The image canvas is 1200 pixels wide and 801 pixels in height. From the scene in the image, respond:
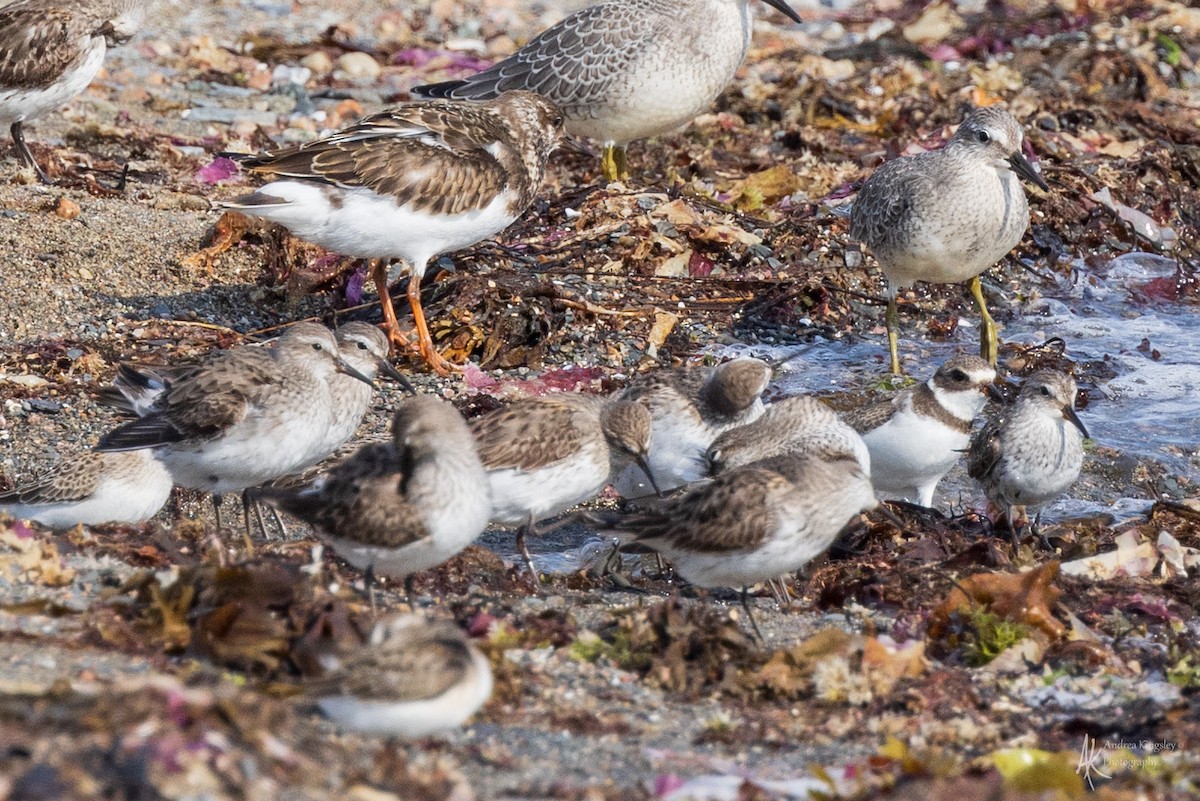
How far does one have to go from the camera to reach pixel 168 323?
927 centimetres

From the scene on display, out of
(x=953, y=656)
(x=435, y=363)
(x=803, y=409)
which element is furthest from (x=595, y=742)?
(x=435, y=363)

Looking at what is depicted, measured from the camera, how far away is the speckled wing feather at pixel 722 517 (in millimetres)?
5996

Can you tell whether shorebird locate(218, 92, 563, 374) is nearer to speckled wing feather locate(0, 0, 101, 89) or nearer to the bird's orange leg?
the bird's orange leg

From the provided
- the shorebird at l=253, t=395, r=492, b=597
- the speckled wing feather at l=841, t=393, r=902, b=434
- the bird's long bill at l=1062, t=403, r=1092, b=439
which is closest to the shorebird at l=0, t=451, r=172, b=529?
the shorebird at l=253, t=395, r=492, b=597

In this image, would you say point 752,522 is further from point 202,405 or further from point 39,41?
point 39,41

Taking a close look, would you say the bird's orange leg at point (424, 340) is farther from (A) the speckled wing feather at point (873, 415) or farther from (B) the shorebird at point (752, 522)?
(B) the shorebird at point (752, 522)

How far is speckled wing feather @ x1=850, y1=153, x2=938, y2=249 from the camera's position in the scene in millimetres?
9344

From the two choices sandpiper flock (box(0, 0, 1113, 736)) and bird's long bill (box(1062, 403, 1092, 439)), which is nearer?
sandpiper flock (box(0, 0, 1113, 736))

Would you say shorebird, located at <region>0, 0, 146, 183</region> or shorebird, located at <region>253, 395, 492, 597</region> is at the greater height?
shorebird, located at <region>253, 395, 492, 597</region>

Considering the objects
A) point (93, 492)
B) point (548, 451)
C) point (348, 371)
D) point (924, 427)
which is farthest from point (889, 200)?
point (93, 492)

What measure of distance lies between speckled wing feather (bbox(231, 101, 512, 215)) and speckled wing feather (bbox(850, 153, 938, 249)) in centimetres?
223

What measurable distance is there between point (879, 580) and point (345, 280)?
4656 mm

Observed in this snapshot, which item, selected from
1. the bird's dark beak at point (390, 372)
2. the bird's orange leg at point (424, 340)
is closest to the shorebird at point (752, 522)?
the bird's dark beak at point (390, 372)

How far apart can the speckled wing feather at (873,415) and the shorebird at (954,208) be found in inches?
→ 61.8
